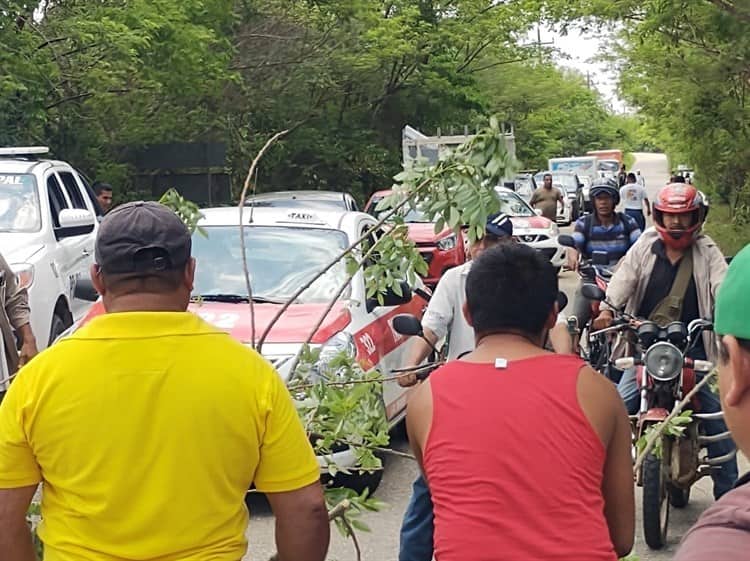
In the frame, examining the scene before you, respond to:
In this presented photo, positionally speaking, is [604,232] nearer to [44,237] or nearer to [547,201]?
[44,237]

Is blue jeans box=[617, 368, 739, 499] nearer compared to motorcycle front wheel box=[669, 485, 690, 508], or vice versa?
blue jeans box=[617, 368, 739, 499]

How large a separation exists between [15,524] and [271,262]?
193 inches

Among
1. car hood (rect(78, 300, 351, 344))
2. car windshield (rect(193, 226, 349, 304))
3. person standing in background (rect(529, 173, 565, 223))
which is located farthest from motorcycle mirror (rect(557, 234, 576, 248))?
person standing in background (rect(529, 173, 565, 223))

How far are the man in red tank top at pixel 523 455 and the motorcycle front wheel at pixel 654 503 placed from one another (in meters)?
2.58

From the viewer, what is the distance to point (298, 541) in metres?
2.65

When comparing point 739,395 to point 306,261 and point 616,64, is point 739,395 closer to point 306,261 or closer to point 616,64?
point 306,261

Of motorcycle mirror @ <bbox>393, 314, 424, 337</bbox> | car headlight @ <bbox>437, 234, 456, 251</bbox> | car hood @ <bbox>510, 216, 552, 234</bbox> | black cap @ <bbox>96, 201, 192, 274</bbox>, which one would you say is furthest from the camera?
car hood @ <bbox>510, 216, 552, 234</bbox>

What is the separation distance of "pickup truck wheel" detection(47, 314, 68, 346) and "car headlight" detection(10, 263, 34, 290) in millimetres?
486

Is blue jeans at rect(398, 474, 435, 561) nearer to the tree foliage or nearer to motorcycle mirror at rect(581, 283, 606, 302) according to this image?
motorcycle mirror at rect(581, 283, 606, 302)

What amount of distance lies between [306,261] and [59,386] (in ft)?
16.2

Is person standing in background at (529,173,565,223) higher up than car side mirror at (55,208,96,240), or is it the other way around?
car side mirror at (55,208,96,240)

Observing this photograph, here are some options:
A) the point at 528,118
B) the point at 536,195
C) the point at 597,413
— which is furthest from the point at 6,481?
the point at 528,118

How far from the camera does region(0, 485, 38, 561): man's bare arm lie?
253 cm

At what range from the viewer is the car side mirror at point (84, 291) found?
8.71 m
